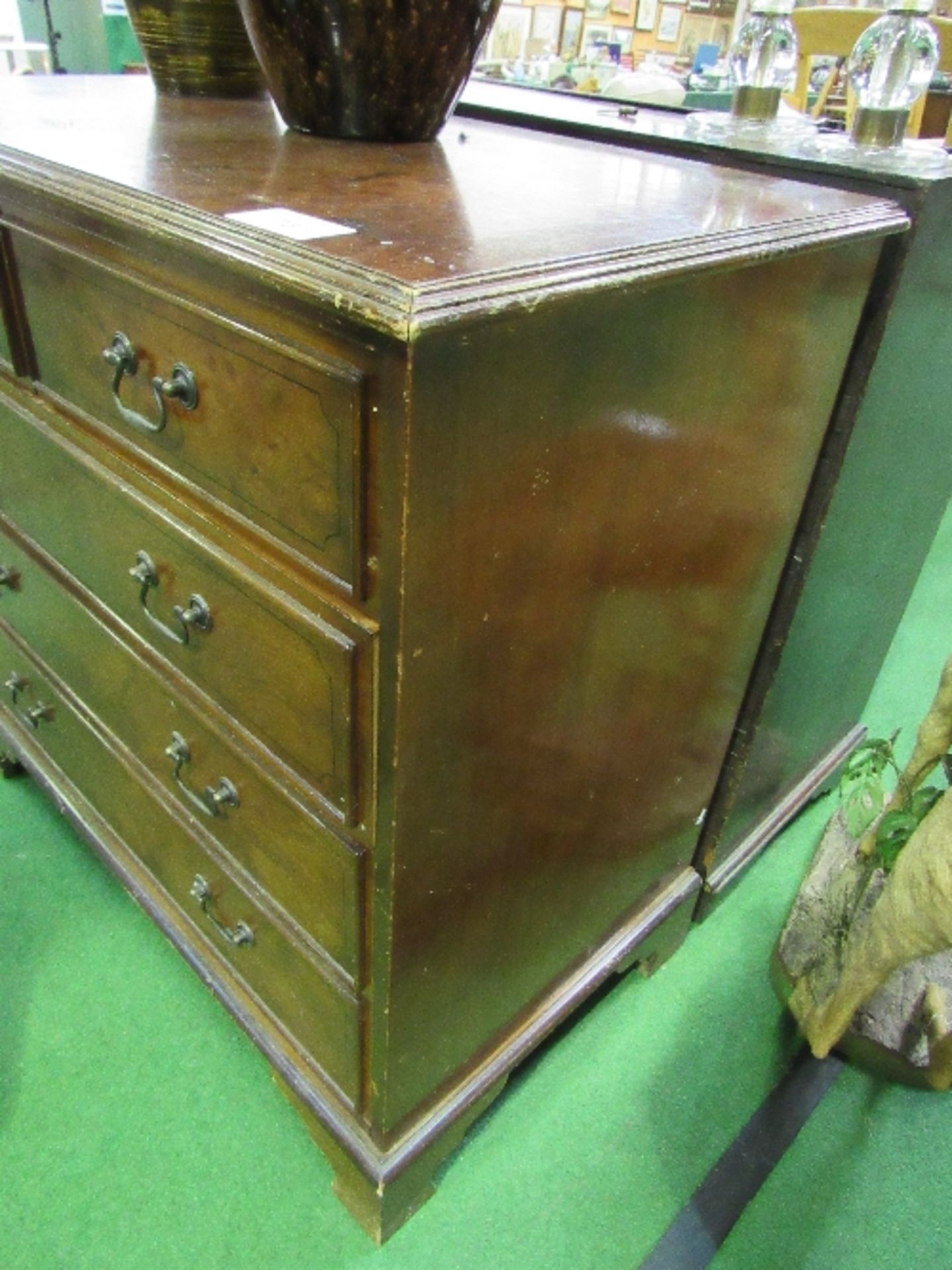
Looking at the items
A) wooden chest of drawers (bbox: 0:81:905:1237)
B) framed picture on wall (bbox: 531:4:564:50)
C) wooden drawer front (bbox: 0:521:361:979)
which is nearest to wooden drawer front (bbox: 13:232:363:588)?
wooden chest of drawers (bbox: 0:81:905:1237)

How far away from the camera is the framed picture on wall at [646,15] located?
4844mm

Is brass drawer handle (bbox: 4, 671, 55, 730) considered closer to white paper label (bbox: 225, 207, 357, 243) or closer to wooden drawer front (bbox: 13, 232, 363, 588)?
wooden drawer front (bbox: 13, 232, 363, 588)

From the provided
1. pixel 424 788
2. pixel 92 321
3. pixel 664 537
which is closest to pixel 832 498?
pixel 664 537

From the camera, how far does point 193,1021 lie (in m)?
1.13

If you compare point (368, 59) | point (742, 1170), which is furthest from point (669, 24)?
point (742, 1170)

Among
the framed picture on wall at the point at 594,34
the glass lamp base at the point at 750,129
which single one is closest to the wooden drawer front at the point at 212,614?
the glass lamp base at the point at 750,129

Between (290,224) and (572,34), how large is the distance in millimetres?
5130

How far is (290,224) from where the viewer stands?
0.55 m

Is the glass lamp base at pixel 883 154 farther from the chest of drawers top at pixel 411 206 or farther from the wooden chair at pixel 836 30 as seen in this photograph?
the wooden chair at pixel 836 30

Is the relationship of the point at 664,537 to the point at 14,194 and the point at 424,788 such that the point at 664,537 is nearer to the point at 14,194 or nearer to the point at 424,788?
the point at 424,788

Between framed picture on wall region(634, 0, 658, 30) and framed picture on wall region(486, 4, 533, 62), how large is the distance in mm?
647

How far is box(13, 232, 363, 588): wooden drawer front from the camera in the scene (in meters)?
0.54

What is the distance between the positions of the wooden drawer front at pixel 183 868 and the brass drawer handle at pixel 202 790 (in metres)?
0.07

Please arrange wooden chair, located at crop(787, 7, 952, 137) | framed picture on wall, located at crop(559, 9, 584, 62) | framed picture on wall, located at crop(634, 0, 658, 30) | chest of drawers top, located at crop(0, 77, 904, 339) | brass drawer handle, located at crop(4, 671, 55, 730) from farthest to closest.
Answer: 1. framed picture on wall, located at crop(634, 0, 658, 30)
2. framed picture on wall, located at crop(559, 9, 584, 62)
3. wooden chair, located at crop(787, 7, 952, 137)
4. brass drawer handle, located at crop(4, 671, 55, 730)
5. chest of drawers top, located at crop(0, 77, 904, 339)
